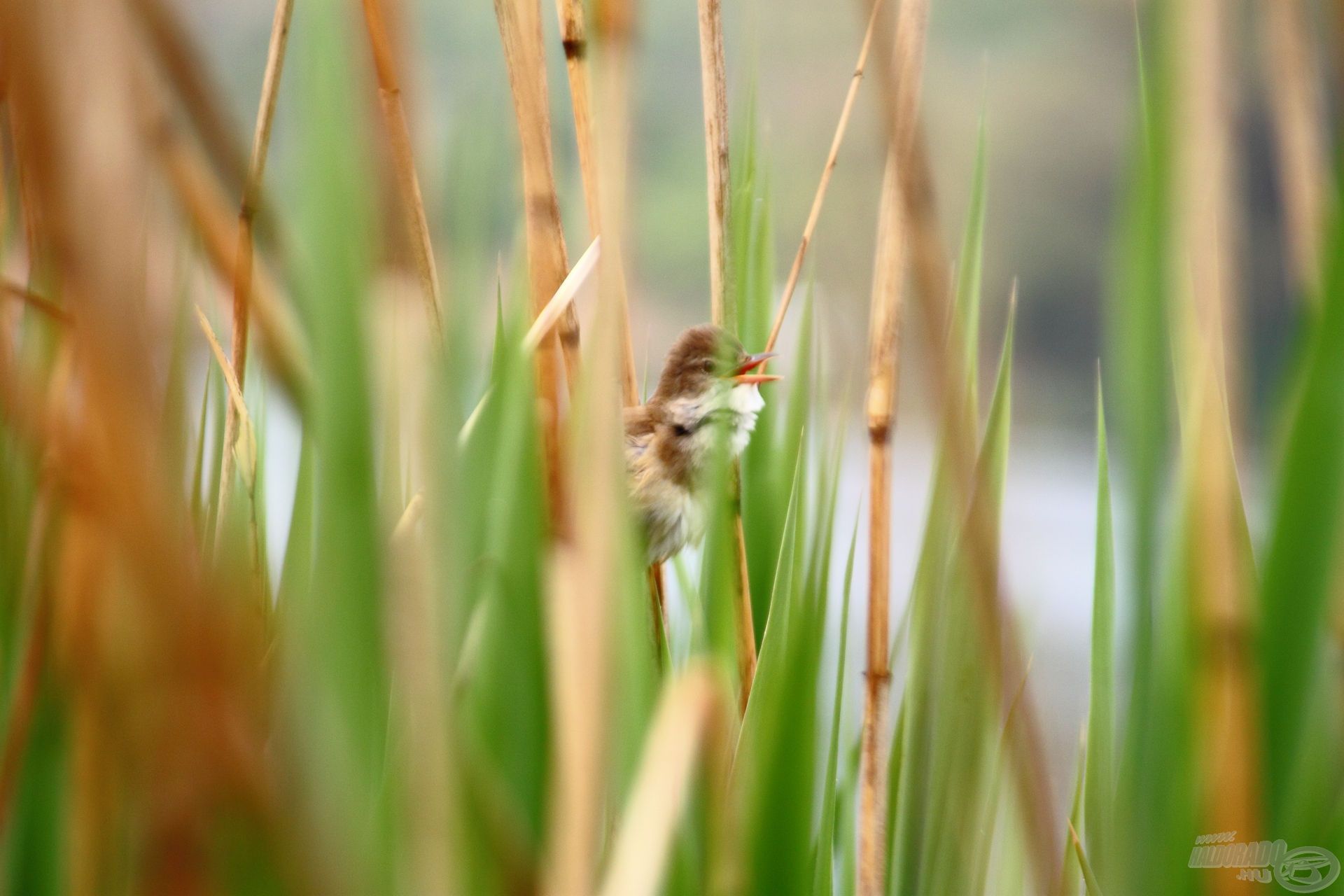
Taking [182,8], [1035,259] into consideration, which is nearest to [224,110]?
[182,8]

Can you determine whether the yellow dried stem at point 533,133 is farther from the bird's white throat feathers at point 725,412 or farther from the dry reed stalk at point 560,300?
the bird's white throat feathers at point 725,412

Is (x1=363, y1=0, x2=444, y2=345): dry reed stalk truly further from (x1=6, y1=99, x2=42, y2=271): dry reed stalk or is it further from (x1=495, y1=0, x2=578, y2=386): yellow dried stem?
(x1=6, y1=99, x2=42, y2=271): dry reed stalk

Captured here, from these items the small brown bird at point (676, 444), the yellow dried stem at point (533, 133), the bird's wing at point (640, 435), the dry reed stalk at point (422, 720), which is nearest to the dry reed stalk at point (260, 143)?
the yellow dried stem at point (533, 133)

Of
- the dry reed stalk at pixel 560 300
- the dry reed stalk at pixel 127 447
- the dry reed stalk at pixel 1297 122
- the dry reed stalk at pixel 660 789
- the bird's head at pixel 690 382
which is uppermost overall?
the bird's head at pixel 690 382

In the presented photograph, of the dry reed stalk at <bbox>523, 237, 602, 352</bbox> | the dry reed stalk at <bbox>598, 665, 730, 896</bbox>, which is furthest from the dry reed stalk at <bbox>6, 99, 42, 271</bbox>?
the dry reed stalk at <bbox>598, 665, 730, 896</bbox>

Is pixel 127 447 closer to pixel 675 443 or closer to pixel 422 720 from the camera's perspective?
pixel 422 720

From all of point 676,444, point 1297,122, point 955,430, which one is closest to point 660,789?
point 955,430
